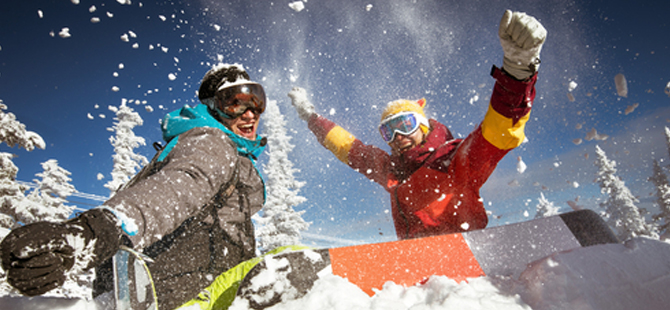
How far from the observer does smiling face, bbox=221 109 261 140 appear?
3.36 metres

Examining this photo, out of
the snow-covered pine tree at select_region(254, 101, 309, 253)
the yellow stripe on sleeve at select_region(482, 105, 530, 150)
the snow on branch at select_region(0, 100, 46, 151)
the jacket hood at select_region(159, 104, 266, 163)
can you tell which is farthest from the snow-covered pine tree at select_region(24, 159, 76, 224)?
the yellow stripe on sleeve at select_region(482, 105, 530, 150)

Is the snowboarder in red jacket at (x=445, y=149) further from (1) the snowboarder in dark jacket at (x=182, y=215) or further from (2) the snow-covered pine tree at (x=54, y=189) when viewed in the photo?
(2) the snow-covered pine tree at (x=54, y=189)

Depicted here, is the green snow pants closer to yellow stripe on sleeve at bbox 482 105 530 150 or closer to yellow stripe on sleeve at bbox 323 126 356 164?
yellow stripe on sleeve at bbox 482 105 530 150

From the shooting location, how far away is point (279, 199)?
48.8ft

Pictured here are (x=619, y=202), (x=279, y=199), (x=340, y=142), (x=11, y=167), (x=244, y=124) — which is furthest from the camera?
(x=619, y=202)

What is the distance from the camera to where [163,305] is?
2162mm

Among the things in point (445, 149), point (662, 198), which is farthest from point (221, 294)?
point (662, 198)

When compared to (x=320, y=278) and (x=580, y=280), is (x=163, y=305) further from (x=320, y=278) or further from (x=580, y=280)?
(x=580, y=280)

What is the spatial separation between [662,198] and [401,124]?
86.9ft

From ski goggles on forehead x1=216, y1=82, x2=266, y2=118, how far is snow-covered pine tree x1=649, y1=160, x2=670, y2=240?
26322 mm

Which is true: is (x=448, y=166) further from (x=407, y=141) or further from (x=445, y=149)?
(x=407, y=141)

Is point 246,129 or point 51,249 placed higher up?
point 246,129

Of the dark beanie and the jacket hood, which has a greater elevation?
the dark beanie

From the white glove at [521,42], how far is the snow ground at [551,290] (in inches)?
66.8
